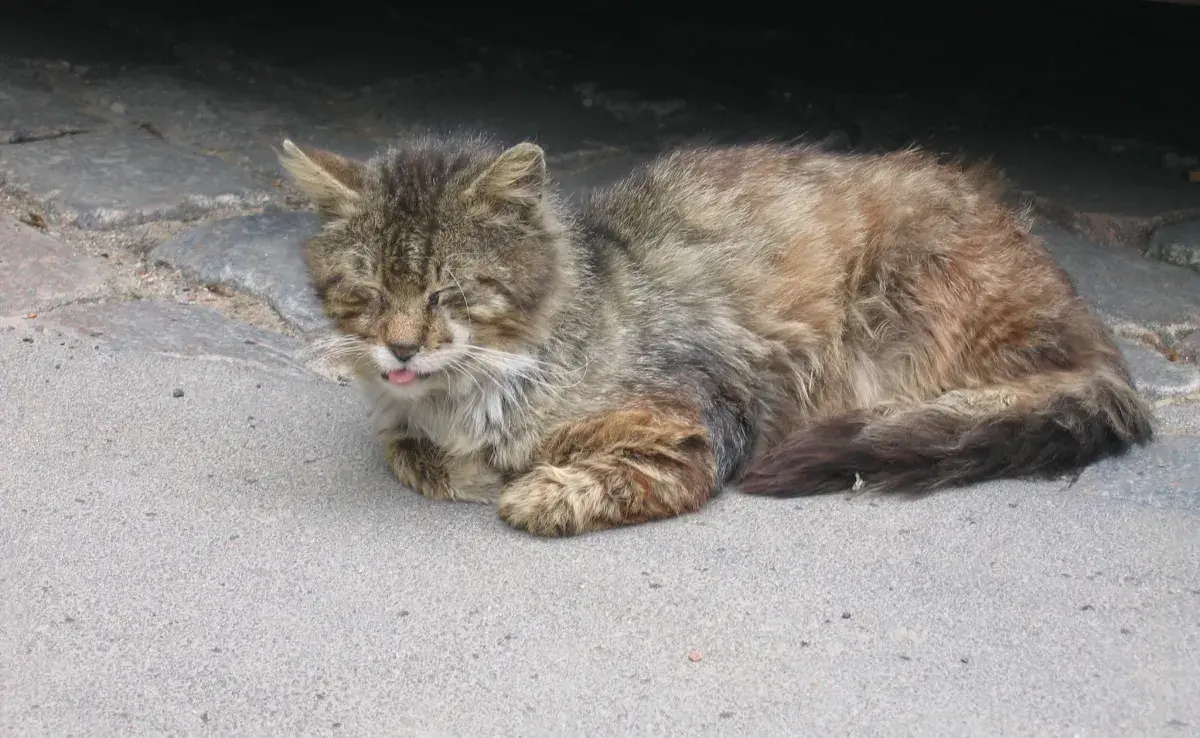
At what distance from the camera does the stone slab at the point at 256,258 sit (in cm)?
502

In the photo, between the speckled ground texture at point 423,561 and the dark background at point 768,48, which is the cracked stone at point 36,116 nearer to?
the speckled ground texture at point 423,561

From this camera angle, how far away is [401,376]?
138 inches

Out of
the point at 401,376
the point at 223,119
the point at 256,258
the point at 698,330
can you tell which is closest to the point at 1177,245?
the point at 698,330

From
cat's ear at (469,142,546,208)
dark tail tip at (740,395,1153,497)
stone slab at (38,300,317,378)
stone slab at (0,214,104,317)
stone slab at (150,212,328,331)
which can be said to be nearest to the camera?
cat's ear at (469,142,546,208)

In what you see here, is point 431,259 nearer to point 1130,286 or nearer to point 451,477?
point 451,477

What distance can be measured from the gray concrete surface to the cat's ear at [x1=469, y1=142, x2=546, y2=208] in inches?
36.0

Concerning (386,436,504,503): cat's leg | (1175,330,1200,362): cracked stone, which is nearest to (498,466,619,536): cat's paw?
(386,436,504,503): cat's leg

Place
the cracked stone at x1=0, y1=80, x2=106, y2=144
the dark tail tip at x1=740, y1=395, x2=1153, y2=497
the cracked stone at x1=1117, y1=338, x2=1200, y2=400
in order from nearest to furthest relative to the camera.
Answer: the dark tail tip at x1=740, y1=395, x2=1153, y2=497 → the cracked stone at x1=1117, y1=338, x2=1200, y2=400 → the cracked stone at x1=0, y1=80, x2=106, y2=144

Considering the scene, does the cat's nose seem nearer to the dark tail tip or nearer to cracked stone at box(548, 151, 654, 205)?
the dark tail tip

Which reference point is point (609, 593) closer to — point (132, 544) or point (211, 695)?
point (211, 695)

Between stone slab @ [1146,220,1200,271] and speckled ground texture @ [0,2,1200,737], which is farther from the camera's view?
stone slab @ [1146,220,1200,271]

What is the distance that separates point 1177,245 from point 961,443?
2.22 m

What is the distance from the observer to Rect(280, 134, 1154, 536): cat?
359cm

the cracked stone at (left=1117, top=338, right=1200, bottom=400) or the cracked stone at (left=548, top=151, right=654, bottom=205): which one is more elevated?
the cracked stone at (left=1117, top=338, right=1200, bottom=400)
